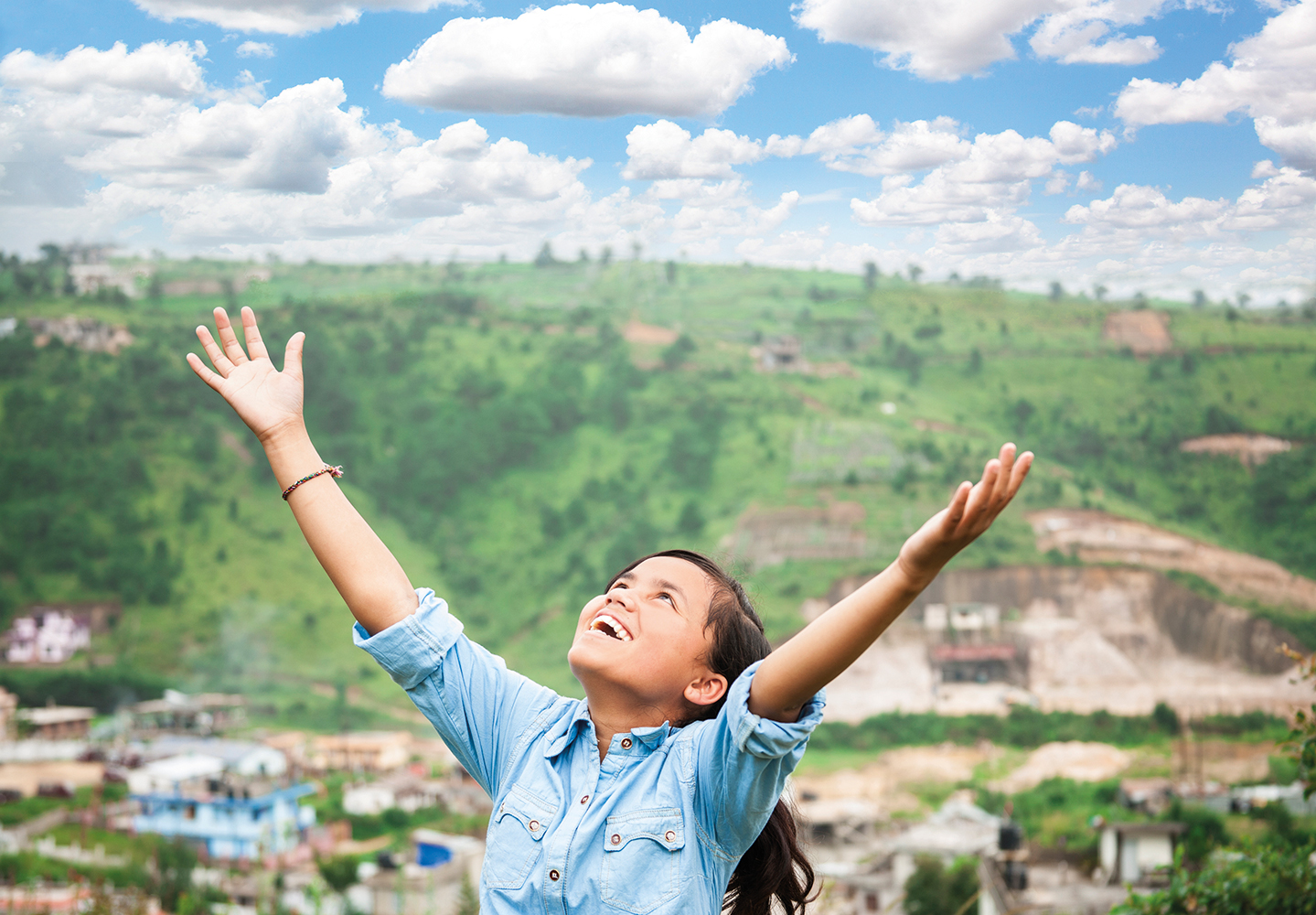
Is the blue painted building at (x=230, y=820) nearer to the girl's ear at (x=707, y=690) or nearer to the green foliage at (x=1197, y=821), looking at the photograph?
the green foliage at (x=1197, y=821)

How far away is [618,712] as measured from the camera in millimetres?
1110

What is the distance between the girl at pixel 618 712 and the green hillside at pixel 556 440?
20.7 metres

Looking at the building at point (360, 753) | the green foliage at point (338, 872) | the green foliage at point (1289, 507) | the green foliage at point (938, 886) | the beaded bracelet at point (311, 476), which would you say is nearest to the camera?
the beaded bracelet at point (311, 476)

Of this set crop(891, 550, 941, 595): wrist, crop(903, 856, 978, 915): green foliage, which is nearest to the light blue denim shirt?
crop(891, 550, 941, 595): wrist

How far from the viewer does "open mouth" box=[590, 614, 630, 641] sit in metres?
1.12

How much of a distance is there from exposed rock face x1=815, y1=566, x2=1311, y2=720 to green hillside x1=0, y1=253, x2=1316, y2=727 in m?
1.00

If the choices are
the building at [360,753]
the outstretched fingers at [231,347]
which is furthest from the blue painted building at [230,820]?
the outstretched fingers at [231,347]

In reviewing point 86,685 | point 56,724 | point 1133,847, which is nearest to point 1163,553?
point 1133,847

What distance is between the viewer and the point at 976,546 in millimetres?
23828

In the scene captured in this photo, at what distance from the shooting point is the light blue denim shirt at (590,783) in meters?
0.98

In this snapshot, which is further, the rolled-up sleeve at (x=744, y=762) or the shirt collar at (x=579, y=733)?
the shirt collar at (x=579, y=733)

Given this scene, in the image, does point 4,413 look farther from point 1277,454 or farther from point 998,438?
point 1277,454

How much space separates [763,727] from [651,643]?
0.22 m

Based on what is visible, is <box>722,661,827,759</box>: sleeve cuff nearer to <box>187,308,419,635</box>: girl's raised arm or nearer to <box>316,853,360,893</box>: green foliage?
<box>187,308,419,635</box>: girl's raised arm
